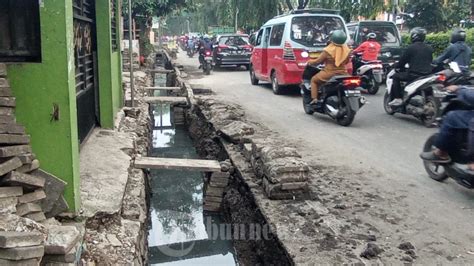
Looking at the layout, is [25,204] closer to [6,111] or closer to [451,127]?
[6,111]

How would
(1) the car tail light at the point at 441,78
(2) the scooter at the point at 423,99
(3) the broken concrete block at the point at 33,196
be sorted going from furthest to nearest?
(2) the scooter at the point at 423,99 < (1) the car tail light at the point at 441,78 < (3) the broken concrete block at the point at 33,196

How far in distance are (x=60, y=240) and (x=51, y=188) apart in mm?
818

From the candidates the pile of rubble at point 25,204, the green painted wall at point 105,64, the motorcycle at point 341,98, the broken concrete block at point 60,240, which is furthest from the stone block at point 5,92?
the motorcycle at point 341,98

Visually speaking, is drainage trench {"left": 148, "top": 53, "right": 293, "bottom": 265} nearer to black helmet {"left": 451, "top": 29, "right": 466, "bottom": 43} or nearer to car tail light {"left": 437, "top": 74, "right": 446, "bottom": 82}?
car tail light {"left": 437, "top": 74, "right": 446, "bottom": 82}

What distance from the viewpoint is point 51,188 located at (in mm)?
3676

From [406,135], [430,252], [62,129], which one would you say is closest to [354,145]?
[406,135]

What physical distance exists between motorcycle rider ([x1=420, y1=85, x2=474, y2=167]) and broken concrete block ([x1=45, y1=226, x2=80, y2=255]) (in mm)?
3656

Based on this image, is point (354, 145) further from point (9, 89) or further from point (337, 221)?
point (9, 89)

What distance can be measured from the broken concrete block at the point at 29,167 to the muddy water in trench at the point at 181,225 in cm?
236

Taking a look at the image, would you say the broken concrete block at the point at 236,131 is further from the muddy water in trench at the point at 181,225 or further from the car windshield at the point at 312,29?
the car windshield at the point at 312,29

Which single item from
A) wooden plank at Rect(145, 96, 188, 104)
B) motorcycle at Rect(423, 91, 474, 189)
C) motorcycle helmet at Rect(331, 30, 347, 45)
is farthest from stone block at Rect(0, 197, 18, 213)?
wooden plank at Rect(145, 96, 188, 104)

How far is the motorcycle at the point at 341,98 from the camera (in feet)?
Result: 27.3

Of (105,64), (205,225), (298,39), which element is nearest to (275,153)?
(205,225)

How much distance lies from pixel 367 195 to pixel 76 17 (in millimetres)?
3742
